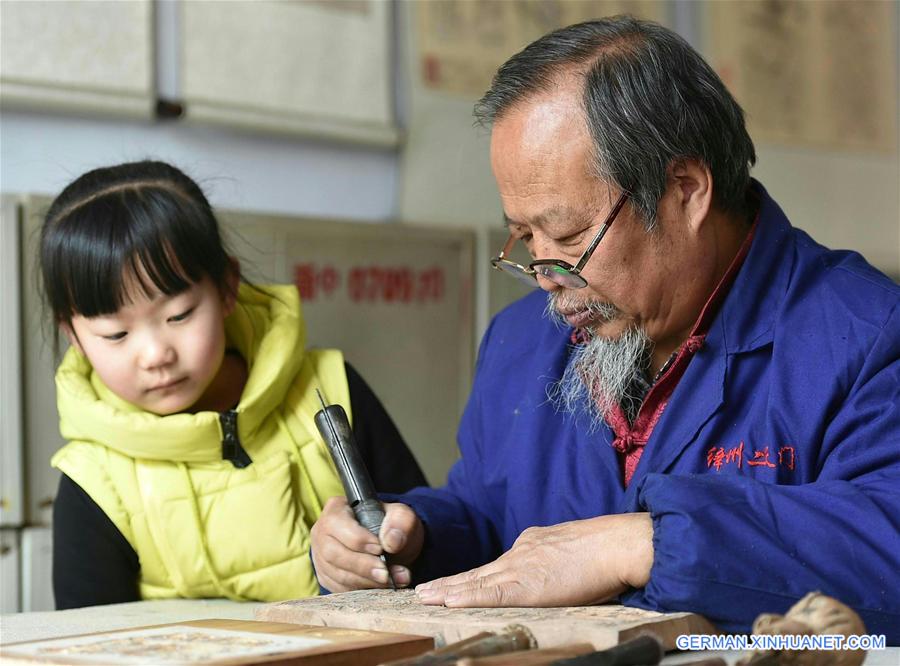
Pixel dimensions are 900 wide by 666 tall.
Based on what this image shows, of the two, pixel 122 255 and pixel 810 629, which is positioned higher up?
pixel 122 255

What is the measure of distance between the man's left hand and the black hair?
0.81 meters

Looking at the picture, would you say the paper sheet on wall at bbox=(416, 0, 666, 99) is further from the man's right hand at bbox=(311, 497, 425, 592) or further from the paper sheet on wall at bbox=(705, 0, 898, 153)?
the man's right hand at bbox=(311, 497, 425, 592)

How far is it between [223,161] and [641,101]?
4.66 ft

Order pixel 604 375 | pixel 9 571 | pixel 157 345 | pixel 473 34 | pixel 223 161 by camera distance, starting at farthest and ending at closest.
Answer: pixel 473 34
pixel 223 161
pixel 9 571
pixel 157 345
pixel 604 375

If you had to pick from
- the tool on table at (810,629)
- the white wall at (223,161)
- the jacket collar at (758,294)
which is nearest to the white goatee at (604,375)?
the jacket collar at (758,294)

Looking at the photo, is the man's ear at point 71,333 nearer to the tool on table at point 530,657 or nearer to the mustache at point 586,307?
the mustache at point 586,307

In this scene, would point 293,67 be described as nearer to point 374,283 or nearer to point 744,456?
point 374,283

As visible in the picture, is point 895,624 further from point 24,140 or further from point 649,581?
point 24,140

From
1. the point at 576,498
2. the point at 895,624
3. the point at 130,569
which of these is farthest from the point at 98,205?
the point at 895,624

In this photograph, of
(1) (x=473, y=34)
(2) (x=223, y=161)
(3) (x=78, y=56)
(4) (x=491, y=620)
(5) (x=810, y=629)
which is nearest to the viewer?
(5) (x=810, y=629)

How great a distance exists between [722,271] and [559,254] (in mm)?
244

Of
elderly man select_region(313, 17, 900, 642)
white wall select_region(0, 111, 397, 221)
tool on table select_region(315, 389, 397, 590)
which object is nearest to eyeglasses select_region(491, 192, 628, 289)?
elderly man select_region(313, 17, 900, 642)

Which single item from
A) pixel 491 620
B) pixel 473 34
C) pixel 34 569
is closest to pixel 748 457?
pixel 491 620

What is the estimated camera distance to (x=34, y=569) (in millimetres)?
2357
